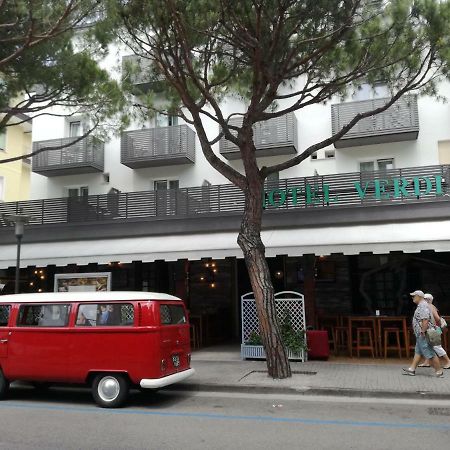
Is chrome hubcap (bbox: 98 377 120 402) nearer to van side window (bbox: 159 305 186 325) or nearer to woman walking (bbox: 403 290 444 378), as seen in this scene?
van side window (bbox: 159 305 186 325)

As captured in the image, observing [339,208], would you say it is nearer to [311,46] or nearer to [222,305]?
[311,46]

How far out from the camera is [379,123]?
15500mm

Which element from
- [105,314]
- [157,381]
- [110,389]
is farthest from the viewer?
[105,314]

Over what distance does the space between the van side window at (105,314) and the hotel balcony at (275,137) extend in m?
9.14

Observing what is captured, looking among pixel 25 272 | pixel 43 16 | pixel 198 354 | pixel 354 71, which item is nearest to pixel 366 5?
pixel 354 71

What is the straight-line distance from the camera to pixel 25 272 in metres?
19.2

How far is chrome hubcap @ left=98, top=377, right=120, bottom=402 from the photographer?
8.30 metres

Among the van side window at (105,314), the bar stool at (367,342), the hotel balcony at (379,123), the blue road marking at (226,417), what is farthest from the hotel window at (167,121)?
the blue road marking at (226,417)

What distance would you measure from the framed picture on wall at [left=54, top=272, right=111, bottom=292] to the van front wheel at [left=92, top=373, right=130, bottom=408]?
4.97 m

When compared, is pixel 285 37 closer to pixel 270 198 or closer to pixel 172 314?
pixel 270 198

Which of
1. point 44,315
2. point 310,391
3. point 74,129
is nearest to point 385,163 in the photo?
point 310,391

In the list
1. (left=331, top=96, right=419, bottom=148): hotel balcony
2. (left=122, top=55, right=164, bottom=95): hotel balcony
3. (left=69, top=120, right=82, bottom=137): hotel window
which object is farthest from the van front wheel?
(left=69, top=120, right=82, bottom=137): hotel window

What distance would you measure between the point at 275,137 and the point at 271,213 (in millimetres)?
3467

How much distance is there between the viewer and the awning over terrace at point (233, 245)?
1180cm
